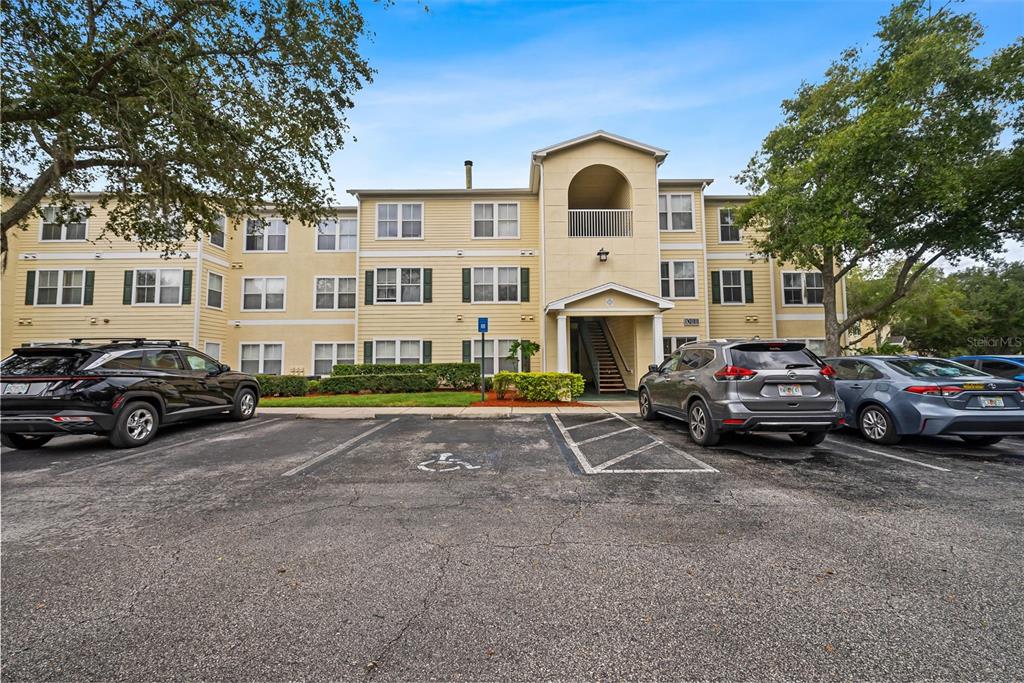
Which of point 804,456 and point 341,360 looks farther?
point 341,360

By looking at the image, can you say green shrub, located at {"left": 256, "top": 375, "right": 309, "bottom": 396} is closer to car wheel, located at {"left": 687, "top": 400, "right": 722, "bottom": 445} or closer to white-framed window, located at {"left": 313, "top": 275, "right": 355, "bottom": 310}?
white-framed window, located at {"left": 313, "top": 275, "right": 355, "bottom": 310}

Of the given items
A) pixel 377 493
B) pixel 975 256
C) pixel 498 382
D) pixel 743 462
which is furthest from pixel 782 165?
pixel 377 493

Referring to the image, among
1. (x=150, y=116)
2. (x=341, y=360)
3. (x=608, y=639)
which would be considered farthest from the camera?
(x=341, y=360)

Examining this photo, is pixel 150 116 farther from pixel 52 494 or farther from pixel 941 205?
pixel 941 205

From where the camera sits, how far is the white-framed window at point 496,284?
59.1 feet

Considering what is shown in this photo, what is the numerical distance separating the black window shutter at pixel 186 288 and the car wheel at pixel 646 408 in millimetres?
17844

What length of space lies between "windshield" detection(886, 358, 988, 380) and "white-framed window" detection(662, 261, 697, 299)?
10.6 meters

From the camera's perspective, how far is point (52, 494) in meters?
4.50

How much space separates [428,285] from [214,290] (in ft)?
29.5

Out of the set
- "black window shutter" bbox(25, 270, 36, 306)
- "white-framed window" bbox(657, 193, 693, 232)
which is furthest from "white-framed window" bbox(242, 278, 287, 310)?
"white-framed window" bbox(657, 193, 693, 232)

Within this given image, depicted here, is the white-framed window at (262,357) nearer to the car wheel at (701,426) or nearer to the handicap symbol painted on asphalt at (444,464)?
the handicap symbol painted on asphalt at (444,464)

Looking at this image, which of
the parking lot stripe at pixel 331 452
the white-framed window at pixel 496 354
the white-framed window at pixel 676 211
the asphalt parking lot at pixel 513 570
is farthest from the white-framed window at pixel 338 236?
the asphalt parking lot at pixel 513 570

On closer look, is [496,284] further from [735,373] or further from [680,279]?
[735,373]

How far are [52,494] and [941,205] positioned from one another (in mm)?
20756
